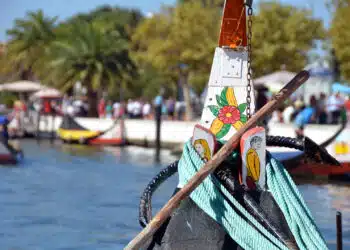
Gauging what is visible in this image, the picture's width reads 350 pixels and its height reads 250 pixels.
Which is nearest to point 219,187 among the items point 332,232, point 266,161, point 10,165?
point 266,161

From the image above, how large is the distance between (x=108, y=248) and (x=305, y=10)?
36.6 meters

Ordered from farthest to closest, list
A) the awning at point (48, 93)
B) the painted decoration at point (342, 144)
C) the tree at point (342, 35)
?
the awning at point (48, 93) → the tree at point (342, 35) → the painted decoration at point (342, 144)

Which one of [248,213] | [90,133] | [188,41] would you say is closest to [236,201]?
[248,213]

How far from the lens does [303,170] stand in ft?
71.3

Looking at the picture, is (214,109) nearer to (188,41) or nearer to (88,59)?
(188,41)

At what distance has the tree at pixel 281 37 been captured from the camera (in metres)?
45.5

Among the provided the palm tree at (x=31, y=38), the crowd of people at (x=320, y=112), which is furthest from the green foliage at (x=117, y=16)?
the crowd of people at (x=320, y=112)

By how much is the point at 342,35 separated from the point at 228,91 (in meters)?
31.3

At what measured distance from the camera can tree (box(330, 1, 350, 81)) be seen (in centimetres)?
3862

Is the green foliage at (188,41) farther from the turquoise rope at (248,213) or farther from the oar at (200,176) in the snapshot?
the oar at (200,176)

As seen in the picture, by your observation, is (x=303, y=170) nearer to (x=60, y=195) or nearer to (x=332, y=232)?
(x=60, y=195)

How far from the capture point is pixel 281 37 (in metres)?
46.5

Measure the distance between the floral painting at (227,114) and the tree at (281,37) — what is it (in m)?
36.4

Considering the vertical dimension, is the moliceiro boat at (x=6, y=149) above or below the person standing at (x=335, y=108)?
below
